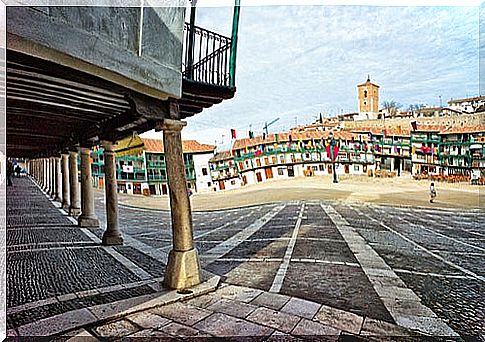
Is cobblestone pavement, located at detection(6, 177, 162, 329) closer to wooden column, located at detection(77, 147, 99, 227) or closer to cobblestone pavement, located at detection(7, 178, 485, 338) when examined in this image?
cobblestone pavement, located at detection(7, 178, 485, 338)

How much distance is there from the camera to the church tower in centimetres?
6176

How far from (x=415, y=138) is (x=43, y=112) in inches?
1539

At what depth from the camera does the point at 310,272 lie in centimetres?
565

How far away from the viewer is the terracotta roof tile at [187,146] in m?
39.9

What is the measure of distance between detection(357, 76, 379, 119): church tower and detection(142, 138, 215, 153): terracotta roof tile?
31.2 metres

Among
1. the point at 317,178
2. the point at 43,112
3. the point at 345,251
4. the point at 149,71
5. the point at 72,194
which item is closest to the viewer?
the point at 149,71

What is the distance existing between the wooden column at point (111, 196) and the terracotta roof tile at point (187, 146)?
31842mm

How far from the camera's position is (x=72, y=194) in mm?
12492

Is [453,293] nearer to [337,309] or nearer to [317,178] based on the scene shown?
[337,309]

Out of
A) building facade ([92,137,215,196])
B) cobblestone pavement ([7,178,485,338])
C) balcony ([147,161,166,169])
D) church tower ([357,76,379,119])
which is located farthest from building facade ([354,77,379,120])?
cobblestone pavement ([7,178,485,338])

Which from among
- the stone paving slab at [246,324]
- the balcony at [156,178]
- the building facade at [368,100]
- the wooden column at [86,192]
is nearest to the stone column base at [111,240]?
the wooden column at [86,192]

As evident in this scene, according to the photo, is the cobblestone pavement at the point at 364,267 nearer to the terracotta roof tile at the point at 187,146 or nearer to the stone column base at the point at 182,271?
the stone column base at the point at 182,271

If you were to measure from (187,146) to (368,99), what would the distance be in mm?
35945

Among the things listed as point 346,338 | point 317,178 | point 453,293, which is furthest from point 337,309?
point 317,178
